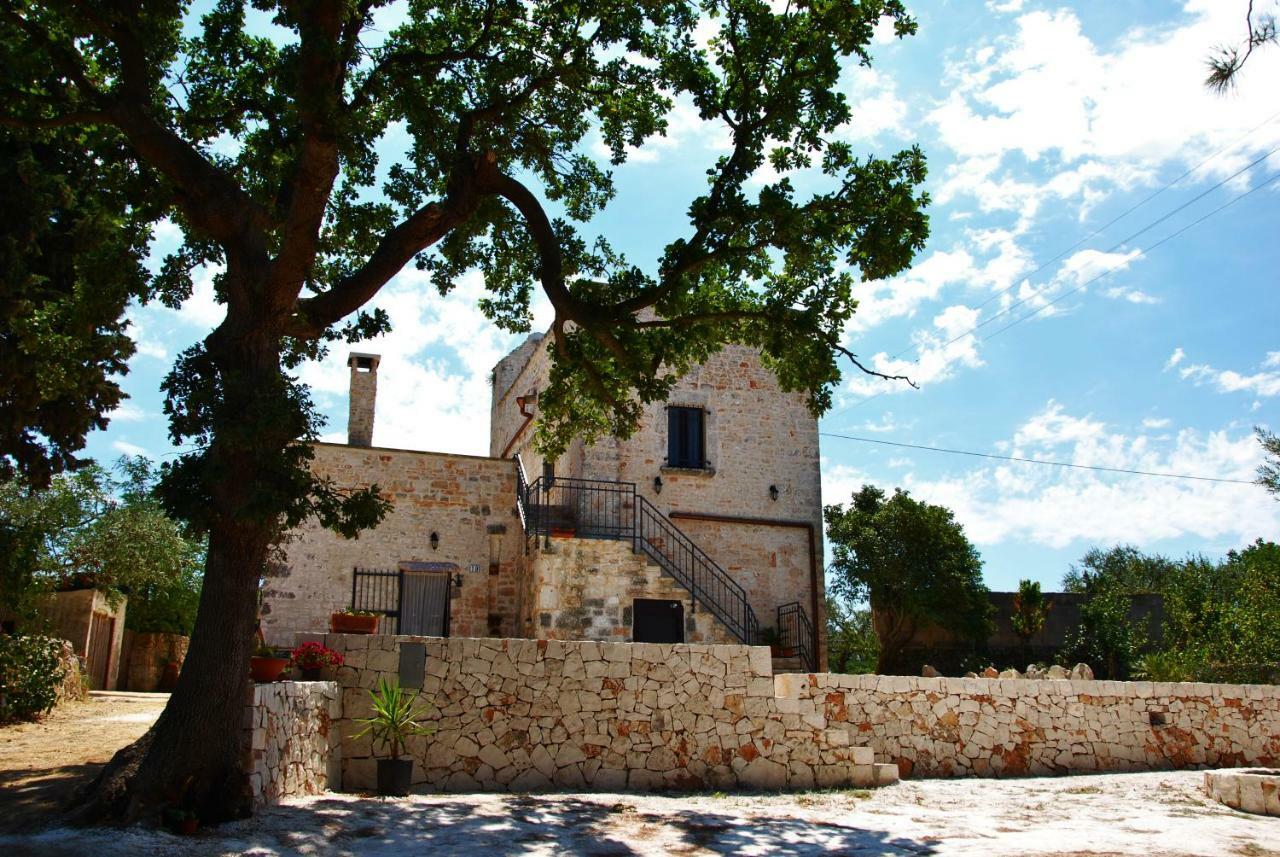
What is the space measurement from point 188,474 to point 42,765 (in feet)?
10.6

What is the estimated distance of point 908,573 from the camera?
20.3 metres

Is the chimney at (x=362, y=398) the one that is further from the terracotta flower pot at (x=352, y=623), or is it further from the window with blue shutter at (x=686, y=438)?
the terracotta flower pot at (x=352, y=623)

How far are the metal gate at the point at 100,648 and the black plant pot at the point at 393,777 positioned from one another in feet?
32.2

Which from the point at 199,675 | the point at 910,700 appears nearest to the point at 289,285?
the point at 199,675

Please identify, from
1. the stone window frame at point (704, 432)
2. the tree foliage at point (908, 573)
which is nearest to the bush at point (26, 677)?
the stone window frame at point (704, 432)

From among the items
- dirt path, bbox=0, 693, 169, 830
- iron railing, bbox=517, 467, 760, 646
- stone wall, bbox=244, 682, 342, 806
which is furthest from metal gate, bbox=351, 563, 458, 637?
stone wall, bbox=244, 682, 342, 806

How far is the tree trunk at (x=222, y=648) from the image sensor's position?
6.65 metres

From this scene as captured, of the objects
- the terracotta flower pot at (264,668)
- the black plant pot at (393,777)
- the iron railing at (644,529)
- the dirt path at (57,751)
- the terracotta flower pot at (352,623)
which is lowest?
the black plant pot at (393,777)

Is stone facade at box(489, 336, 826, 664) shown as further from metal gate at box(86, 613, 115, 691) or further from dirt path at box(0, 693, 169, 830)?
metal gate at box(86, 613, 115, 691)

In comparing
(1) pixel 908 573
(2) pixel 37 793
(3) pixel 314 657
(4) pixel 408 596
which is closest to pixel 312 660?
(3) pixel 314 657

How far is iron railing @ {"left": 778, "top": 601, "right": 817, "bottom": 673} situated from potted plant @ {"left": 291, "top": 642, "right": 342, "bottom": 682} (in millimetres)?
9262

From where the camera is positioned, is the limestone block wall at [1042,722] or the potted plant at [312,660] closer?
the potted plant at [312,660]

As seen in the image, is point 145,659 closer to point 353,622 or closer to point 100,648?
point 100,648

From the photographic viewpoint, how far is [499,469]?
16.7m
